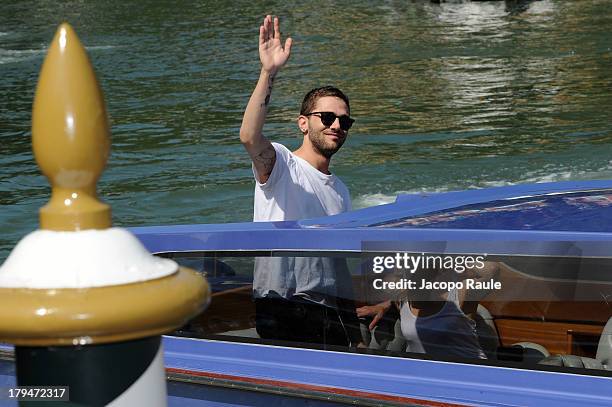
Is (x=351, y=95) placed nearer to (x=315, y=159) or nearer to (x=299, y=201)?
(x=315, y=159)

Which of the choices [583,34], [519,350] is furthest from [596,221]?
[583,34]

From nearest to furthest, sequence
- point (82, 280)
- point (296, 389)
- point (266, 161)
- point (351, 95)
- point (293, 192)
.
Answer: point (82, 280) < point (296, 389) < point (266, 161) < point (293, 192) < point (351, 95)

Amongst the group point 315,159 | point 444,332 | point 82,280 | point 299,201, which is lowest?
point 444,332

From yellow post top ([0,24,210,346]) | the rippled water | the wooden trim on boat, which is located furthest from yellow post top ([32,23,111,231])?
the rippled water

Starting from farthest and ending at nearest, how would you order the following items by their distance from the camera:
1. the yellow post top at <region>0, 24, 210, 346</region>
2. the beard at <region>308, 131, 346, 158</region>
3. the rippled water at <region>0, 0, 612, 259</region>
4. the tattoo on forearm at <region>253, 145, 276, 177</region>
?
the rippled water at <region>0, 0, 612, 259</region>
the beard at <region>308, 131, 346, 158</region>
the tattoo on forearm at <region>253, 145, 276, 177</region>
the yellow post top at <region>0, 24, 210, 346</region>

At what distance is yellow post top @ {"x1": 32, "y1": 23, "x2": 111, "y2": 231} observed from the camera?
1548 mm

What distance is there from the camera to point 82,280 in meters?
1.52

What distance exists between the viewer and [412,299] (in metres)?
3.65

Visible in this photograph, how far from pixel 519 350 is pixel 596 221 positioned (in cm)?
56

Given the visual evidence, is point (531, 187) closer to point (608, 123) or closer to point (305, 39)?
point (608, 123)

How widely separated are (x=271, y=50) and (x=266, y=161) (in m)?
0.49

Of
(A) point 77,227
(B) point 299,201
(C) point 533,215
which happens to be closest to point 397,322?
(C) point 533,215

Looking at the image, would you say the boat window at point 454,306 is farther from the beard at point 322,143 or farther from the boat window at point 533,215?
the beard at point 322,143

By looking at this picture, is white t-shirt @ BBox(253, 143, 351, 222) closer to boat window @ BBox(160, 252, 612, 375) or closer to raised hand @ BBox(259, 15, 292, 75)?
raised hand @ BBox(259, 15, 292, 75)
